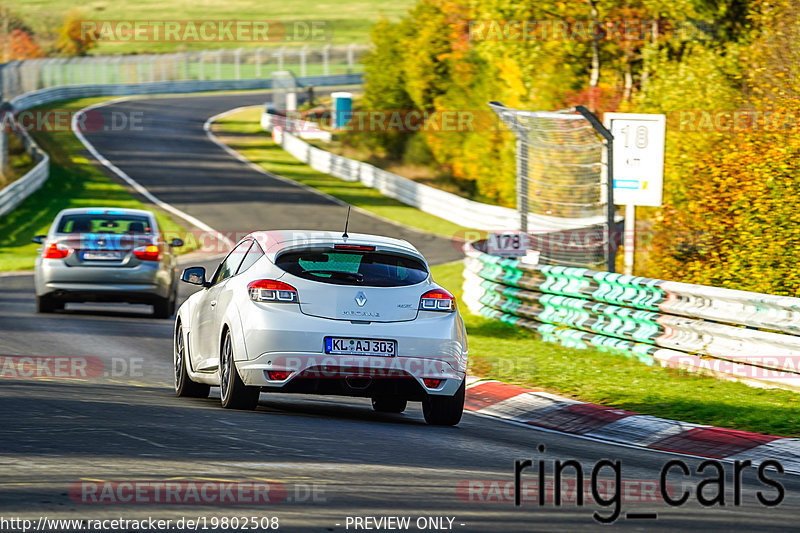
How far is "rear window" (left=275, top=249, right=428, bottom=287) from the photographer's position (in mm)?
10266

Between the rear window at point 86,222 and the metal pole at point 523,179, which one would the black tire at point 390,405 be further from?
the rear window at point 86,222

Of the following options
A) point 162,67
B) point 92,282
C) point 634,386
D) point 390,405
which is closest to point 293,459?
point 390,405

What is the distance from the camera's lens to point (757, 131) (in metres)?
18.2

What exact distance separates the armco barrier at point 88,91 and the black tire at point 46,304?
20479 millimetres

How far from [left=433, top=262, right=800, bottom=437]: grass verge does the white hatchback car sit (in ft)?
7.44

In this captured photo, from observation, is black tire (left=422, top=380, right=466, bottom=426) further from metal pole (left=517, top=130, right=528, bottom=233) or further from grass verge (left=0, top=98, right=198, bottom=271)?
grass verge (left=0, top=98, right=198, bottom=271)

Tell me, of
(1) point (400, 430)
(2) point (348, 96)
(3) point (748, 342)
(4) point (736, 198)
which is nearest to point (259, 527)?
(1) point (400, 430)

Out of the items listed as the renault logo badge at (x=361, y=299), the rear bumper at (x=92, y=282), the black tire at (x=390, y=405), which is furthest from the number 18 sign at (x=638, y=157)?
the renault logo badge at (x=361, y=299)

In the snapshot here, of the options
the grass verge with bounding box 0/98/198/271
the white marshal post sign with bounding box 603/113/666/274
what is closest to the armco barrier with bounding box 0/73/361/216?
the grass verge with bounding box 0/98/198/271

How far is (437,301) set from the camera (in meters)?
10.4

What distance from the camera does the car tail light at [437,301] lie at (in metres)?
10.3

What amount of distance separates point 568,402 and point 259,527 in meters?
6.34

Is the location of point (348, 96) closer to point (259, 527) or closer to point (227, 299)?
point (227, 299)

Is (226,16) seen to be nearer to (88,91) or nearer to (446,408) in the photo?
(88,91)
